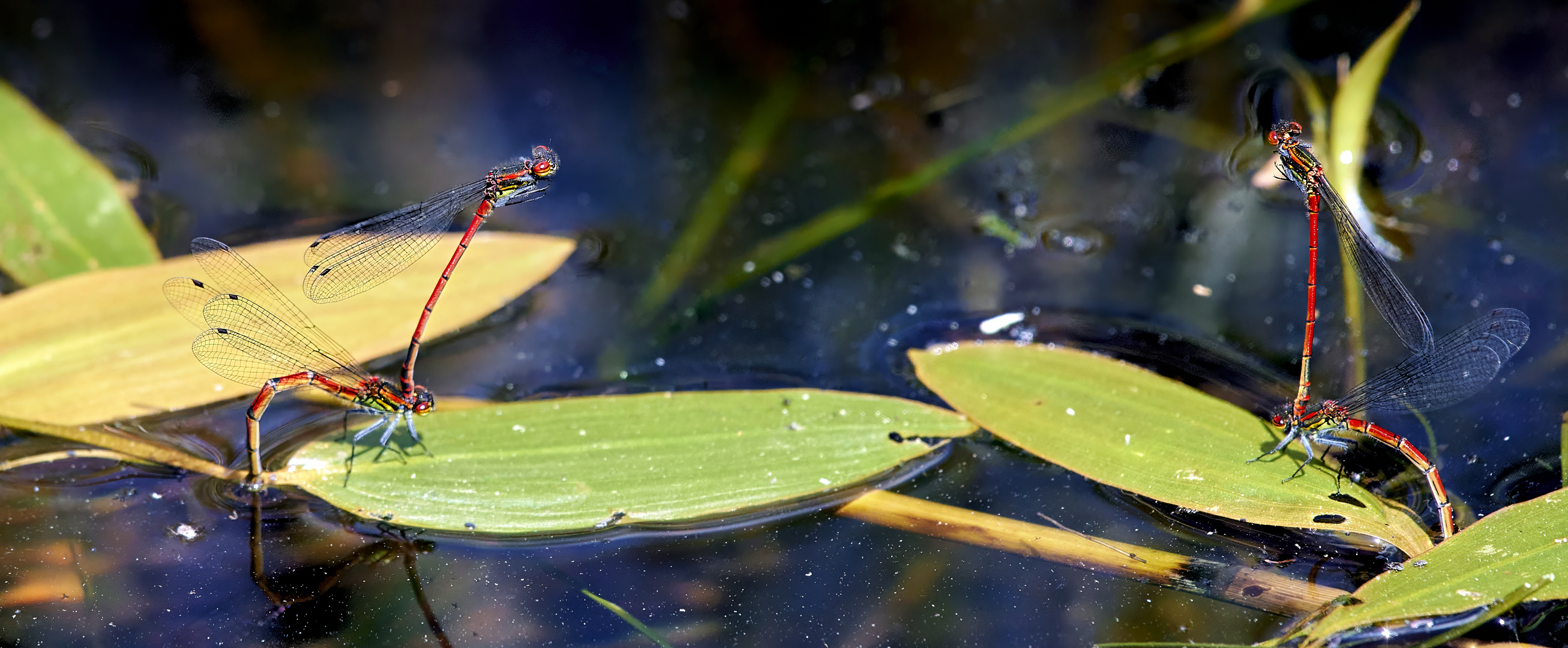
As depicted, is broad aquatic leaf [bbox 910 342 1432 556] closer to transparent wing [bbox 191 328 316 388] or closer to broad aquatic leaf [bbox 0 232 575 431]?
broad aquatic leaf [bbox 0 232 575 431]

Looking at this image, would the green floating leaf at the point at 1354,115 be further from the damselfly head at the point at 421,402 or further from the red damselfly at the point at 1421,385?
the damselfly head at the point at 421,402

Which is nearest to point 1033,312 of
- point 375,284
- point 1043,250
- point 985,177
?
point 1043,250

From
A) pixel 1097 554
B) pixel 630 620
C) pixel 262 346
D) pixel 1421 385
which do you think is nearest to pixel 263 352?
pixel 262 346

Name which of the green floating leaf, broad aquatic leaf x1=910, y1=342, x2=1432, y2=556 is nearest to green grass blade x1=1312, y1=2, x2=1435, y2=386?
the green floating leaf

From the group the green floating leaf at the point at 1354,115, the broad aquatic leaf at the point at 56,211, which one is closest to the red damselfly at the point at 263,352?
the broad aquatic leaf at the point at 56,211

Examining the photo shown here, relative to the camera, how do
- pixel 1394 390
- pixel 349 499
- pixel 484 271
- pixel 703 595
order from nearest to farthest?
pixel 703 595 → pixel 349 499 → pixel 1394 390 → pixel 484 271

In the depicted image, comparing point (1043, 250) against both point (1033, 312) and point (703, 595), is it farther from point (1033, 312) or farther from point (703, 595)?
point (703, 595)
